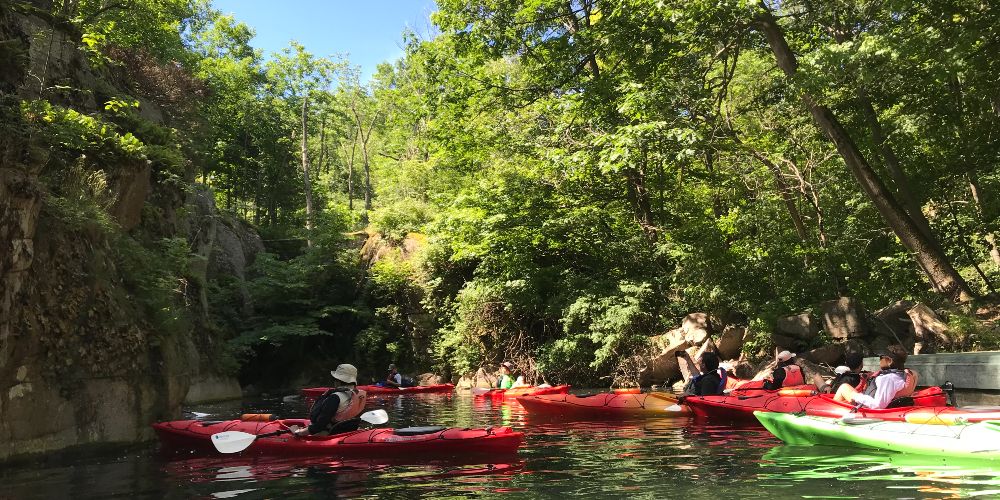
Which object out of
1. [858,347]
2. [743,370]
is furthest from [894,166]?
[743,370]

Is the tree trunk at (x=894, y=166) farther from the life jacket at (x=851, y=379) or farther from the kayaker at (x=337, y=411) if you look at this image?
the kayaker at (x=337, y=411)

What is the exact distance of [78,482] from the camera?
6.31 meters

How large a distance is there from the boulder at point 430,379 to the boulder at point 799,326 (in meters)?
10.8

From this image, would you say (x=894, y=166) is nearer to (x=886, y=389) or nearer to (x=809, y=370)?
(x=809, y=370)

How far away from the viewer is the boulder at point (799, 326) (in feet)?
47.1

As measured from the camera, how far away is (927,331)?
1259 centimetres

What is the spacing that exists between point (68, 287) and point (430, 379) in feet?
47.8

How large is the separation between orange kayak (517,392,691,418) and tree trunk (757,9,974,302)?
5.30 metres

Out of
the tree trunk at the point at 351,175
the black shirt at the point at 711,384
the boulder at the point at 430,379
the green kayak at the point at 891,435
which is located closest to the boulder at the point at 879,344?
the black shirt at the point at 711,384

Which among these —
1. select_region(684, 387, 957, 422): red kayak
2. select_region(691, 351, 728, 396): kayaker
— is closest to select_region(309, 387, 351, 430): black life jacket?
select_region(684, 387, 957, 422): red kayak

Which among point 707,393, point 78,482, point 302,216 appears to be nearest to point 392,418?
point 707,393

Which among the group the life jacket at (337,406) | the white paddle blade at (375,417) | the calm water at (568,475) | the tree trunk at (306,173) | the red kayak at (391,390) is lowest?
the calm water at (568,475)

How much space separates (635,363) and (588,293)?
221 cm

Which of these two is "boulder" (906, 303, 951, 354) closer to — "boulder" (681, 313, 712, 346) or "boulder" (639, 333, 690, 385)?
"boulder" (681, 313, 712, 346)
